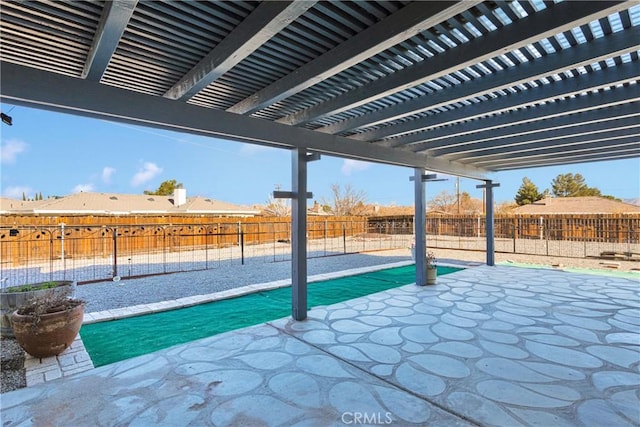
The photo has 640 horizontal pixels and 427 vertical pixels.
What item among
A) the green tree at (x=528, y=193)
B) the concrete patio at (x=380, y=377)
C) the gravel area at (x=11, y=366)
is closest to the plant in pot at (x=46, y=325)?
the gravel area at (x=11, y=366)

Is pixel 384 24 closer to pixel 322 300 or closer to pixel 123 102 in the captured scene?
pixel 123 102

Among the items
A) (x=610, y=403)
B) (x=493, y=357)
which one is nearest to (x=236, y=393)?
(x=493, y=357)

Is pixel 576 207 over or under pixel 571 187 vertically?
under

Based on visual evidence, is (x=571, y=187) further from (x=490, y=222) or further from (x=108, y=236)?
(x=108, y=236)

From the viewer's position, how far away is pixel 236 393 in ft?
8.35

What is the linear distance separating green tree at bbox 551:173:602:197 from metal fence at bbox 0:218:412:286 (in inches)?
608

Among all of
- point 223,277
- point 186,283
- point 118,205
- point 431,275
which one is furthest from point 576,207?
point 118,205

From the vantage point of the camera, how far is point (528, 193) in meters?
23.7

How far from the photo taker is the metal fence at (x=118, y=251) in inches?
308

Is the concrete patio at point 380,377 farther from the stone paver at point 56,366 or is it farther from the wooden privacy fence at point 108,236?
the wooden privacy fence at point 108,236

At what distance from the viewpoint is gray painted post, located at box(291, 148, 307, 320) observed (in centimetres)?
428

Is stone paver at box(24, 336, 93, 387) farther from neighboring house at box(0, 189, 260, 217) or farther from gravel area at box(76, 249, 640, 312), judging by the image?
neighboring house at box(0, 189, 260, 217)

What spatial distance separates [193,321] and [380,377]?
268cm

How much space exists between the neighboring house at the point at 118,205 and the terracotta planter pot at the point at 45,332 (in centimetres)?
1711
